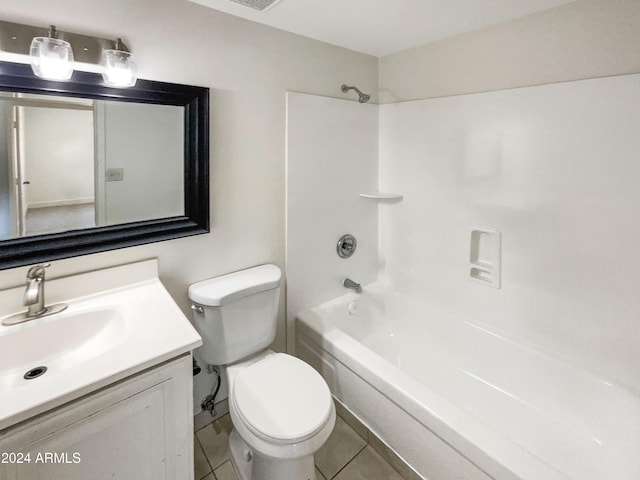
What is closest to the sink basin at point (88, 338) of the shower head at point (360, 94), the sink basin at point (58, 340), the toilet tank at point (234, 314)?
the sink basin at point (58, 340)

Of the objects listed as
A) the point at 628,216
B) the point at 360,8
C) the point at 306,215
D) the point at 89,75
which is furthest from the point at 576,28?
the point at 89,75

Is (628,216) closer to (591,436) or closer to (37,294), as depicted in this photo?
(591,436)

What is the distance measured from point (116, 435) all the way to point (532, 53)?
7.50ft

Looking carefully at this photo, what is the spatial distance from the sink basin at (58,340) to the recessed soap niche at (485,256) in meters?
1.81

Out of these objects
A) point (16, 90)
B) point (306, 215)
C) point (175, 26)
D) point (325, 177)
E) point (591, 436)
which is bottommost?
point (591, 436)

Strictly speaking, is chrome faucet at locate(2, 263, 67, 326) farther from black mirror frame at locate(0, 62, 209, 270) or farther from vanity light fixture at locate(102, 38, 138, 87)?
vanity light fixture at locate(102, 38, 138, 87)

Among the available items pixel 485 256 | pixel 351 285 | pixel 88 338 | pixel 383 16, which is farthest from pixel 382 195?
pixel 88 338

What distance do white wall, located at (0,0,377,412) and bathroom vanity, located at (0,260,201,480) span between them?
215mm

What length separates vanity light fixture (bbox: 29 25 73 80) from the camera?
3.66 ft

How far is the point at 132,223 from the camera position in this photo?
1.45 metres

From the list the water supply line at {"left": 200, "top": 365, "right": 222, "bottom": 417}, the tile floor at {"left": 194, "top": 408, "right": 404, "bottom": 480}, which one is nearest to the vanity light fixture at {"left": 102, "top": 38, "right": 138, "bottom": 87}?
the water supply line at {"left": 200, "top": 365, "right": 222, "bottom": 417}

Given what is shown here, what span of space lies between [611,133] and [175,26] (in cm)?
193

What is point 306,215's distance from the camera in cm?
204

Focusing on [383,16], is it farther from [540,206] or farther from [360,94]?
[540,206]
